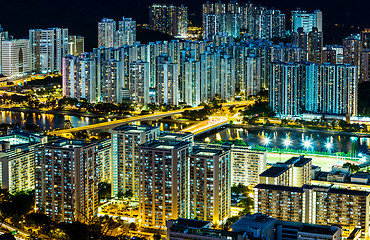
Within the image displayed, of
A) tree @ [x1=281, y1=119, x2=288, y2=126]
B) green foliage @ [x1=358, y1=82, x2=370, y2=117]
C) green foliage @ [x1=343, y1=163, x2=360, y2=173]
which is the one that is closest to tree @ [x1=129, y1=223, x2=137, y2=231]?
green foliage @ [x1=343, y1=163, x2=360, y2=173]

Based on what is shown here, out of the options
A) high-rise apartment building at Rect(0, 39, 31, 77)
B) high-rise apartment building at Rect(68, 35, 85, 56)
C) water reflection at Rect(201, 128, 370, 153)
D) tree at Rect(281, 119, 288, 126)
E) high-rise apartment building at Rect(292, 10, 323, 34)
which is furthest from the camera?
high-rise apartment building at Rect(292, 10, 323, 34)

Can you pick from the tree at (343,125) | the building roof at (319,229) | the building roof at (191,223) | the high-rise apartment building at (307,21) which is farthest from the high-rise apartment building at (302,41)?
the building roof at (191,223)

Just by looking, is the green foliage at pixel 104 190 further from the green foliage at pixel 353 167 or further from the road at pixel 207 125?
the road at pixel 207 125

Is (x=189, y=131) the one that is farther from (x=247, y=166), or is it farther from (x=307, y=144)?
(x=247, y=166)

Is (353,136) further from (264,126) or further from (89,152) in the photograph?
(89,152)

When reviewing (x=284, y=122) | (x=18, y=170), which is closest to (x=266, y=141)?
(x=284, y=122)

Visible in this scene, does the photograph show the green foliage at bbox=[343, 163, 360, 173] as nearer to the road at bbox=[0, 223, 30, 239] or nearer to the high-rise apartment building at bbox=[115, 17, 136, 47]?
the road at bbox=[0, 223, 30, 239]
